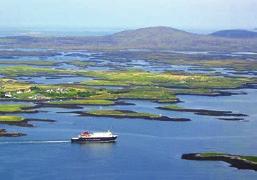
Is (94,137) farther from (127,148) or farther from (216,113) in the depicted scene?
(216,113)

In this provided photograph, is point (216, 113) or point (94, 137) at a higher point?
point (216, 113)

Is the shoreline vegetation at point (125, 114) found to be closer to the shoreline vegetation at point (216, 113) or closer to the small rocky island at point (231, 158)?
the shoreline vegetation at point (216, 113)

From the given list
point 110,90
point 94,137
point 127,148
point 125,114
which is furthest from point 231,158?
point 110,90

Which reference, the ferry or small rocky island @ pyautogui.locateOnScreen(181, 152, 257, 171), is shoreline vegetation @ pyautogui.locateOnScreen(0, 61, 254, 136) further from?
small rocky island @ pyautogui.locateOnScreen(181, 152, 257, 171)

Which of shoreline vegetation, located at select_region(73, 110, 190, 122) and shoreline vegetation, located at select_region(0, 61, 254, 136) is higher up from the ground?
shoreline vegetation, located at select_region(0, 61, 254, 136)

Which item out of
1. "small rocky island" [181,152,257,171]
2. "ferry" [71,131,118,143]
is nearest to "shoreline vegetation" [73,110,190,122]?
"ferry" [71,131,118,143]

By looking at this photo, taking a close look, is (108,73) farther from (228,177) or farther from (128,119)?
(228,177)

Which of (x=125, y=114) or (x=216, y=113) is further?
(x=216, y=113)
